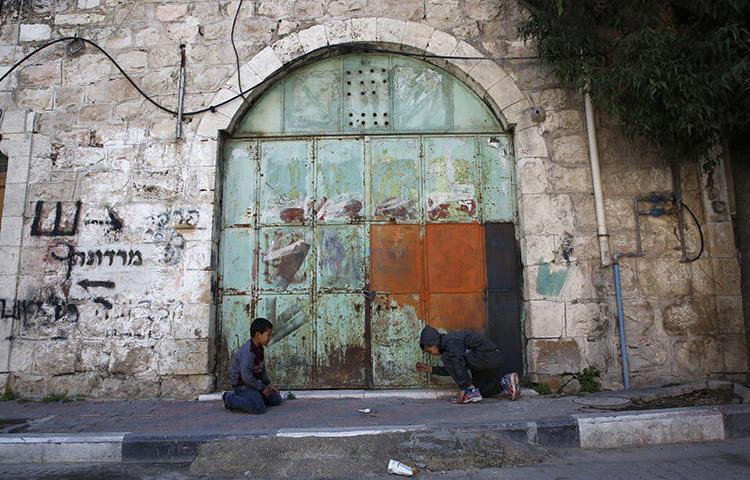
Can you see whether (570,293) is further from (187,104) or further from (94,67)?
(94,67)

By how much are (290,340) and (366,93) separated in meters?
3.17

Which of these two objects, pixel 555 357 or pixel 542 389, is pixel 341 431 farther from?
pixel 555 357

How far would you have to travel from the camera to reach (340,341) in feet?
19.8

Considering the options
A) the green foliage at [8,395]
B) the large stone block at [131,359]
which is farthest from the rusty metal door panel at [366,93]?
the green foliage at [8,395]

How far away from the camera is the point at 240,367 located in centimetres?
497

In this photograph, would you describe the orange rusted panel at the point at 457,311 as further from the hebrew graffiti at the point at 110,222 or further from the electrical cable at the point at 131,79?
the hebrew graffiti at the point at 110,222

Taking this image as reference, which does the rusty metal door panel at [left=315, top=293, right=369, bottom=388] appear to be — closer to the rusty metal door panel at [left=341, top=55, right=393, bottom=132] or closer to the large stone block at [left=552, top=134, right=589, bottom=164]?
the rusty metal door panel at [left=341, top=55, right=393, bottom=132]

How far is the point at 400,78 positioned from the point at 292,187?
1.93 meters

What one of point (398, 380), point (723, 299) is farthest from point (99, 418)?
point (723, 299)

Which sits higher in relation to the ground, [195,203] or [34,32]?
[34,32]

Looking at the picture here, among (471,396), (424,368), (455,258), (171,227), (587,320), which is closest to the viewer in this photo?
(471,396)

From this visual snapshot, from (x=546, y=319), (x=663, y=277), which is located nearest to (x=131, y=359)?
(x=546, y=319)

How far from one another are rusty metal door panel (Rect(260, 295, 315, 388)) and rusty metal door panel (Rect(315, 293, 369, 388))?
0.10 m

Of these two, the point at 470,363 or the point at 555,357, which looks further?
the point at 555,357
